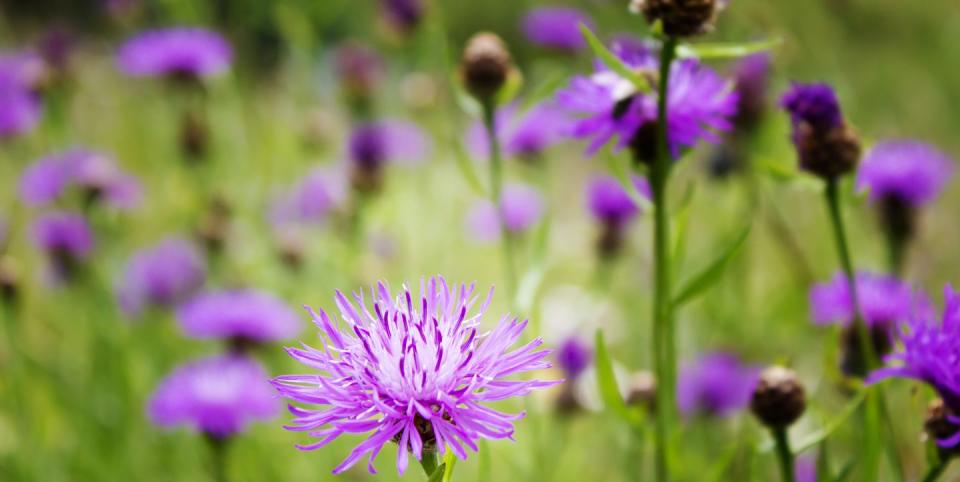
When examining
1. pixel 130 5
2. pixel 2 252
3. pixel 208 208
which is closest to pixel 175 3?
pixel 130 5

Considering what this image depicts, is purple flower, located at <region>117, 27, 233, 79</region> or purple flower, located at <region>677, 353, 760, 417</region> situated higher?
purple flower, located at <region>117, 27, 233, 79</region>

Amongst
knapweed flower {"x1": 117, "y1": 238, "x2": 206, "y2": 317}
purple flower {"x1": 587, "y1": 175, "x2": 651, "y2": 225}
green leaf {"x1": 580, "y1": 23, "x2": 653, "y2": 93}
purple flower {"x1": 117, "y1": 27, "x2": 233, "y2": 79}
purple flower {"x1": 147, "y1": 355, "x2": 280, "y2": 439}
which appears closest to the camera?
green leaf {"x1": 580, "y1": 23, "x2": 653, "y2": 93}

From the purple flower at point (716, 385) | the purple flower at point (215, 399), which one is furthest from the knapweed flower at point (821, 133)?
the purple flower at point (215, 399)

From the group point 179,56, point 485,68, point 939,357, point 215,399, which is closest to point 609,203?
point 485,68

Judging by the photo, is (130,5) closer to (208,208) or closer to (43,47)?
(43,47)

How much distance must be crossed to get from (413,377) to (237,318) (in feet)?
2.92

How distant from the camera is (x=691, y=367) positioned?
139 cm

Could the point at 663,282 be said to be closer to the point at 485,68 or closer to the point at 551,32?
the point at 485,68

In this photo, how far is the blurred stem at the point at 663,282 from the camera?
68 cm

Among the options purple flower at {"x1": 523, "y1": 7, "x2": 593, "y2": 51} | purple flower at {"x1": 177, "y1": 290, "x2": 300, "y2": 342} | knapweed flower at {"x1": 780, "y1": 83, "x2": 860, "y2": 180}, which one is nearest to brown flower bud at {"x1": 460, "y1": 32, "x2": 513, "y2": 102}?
knapweed flower at {"x1": 780, "y1": 83, "x2": 860, "y2": 180}

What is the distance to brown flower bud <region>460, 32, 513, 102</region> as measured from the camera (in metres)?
0.96

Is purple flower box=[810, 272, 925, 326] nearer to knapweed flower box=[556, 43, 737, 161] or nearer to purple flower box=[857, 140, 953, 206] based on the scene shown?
purple flower box=[857, 140, 953, 206]

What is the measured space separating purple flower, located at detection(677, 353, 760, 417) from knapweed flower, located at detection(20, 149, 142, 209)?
3.28ft

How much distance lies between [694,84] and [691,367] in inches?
27.6
